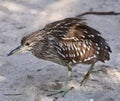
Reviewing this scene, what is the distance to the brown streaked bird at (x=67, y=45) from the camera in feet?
20.0

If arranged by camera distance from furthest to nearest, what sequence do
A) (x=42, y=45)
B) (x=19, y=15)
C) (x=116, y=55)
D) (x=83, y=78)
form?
1. (x=19, y=15)
2. (x=116, y=55)
3. (x=83, y=78)
4. (x=42, y=45)

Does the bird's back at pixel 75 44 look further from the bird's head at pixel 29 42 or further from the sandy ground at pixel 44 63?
the sandy ground at pixel 44 63

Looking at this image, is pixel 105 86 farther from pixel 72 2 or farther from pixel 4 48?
pixel 72 2

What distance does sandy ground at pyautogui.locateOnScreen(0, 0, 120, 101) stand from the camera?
6.23 meters

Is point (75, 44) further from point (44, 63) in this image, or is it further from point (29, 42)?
point (44, 63)

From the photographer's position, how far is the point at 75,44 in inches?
240

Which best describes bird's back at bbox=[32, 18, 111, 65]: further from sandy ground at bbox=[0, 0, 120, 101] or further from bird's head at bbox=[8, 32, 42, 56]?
sandy ground at bbox=[0, 0, 120, 101]

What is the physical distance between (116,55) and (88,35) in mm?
1408

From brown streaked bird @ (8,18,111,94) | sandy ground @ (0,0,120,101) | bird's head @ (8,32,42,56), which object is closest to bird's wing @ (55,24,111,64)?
brown streaked bird @ (8,18,111,94)

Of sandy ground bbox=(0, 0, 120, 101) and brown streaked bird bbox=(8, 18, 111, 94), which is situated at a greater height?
brown streaked bird bbox=(8, 18, 111, 94)

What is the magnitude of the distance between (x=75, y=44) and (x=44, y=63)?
1.12 metres

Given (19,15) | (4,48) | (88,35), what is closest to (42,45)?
(88,35)

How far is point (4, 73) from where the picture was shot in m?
6.76

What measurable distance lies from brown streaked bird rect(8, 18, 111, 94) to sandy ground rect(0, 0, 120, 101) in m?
0.31
